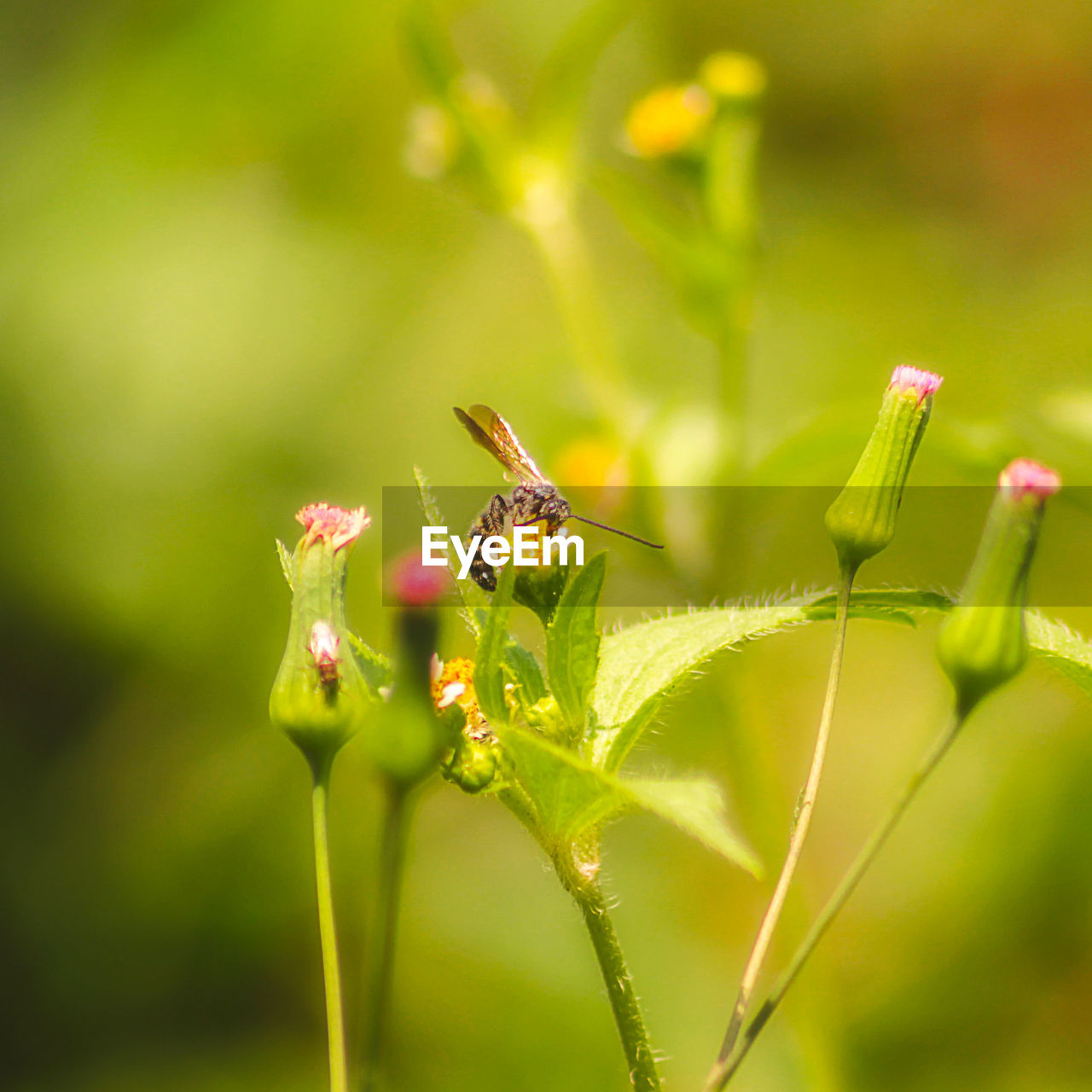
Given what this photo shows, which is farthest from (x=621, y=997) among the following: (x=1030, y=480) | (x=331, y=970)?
(x=1030, y=480)

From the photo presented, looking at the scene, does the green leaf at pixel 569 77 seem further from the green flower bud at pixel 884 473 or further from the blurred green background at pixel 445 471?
the green flower bud at pixel 884 473

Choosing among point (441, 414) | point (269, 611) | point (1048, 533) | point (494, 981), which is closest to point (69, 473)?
point (269, 611)

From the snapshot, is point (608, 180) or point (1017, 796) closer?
point (608, 180)

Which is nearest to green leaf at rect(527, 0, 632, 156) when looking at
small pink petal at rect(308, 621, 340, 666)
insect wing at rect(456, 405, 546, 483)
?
insect wing at rect(456, 405, 546, 483)

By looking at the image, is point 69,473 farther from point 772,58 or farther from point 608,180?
point 772,58

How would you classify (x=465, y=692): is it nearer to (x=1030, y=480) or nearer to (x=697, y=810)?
(x=697, y=810)
